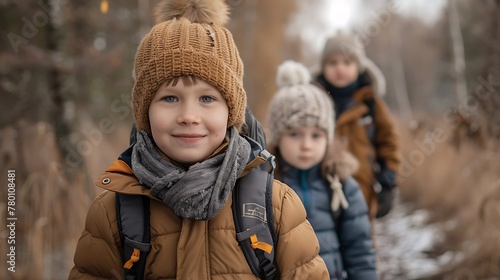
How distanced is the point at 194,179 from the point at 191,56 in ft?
1.47

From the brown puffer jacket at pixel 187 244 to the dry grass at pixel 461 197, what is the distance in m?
4.30

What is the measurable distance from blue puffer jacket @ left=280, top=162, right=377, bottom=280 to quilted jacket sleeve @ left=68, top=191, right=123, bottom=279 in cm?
138

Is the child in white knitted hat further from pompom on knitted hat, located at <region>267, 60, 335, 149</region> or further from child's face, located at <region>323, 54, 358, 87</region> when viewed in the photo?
child's face, located at <region>323, 54, 358, 87</region>

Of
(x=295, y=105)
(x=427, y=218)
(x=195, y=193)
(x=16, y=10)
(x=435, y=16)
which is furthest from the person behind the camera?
(x=435, y=16)

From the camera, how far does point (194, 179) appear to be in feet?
6.56

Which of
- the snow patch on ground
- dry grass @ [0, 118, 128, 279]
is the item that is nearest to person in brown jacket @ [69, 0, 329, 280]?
dry grass @ [0, 118, 128, 279]

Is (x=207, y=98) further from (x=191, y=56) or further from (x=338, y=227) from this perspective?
(x=338, y=227)

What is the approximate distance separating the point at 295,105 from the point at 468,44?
12.8 meters

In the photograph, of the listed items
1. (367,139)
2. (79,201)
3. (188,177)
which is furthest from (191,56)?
(367,139)

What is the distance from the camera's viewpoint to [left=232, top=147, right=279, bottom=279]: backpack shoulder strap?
2053mm

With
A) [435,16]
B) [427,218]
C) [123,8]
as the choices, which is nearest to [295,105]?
[427,218]

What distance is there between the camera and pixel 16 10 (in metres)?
8.31

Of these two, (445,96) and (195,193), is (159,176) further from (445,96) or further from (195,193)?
(445,96)

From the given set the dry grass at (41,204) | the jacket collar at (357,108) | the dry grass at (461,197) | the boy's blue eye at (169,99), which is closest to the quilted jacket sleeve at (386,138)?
the jacket collar at (357,108)
